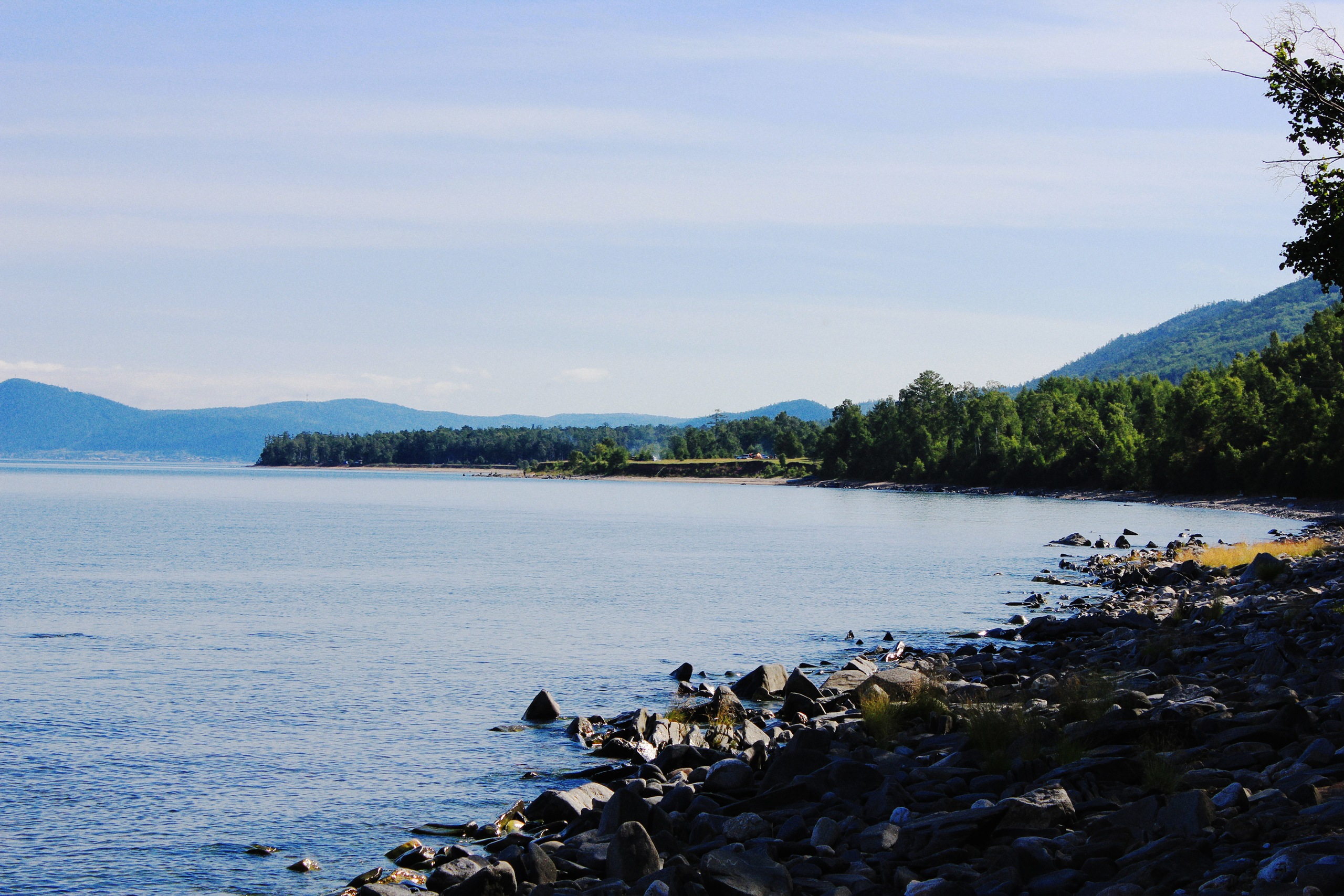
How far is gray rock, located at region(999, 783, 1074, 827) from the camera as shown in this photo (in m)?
12.6

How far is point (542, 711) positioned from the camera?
26.2 metres

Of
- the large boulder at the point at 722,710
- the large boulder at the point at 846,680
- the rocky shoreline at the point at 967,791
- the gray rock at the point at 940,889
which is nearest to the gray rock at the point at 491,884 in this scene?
the rocky shoreline at the point at 967,791

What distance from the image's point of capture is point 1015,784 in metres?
14.8

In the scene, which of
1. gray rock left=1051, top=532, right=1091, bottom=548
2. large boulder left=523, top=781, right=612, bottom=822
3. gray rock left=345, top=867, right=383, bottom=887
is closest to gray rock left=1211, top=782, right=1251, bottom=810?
large boulder left=523, top=781, right=612, bottom=822

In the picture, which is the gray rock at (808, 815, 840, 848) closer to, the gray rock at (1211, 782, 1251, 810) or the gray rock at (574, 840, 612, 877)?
the gray rock at (574, 840, 612, 877)

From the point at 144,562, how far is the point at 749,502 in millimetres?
112855

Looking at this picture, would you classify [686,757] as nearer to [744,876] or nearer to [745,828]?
[745,828]

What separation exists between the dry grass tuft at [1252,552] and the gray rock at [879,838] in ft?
118

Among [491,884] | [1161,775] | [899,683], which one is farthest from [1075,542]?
[491,884]

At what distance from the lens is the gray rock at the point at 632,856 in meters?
13.5

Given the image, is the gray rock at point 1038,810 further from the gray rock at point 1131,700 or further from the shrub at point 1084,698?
the gray rock at point 1131,700

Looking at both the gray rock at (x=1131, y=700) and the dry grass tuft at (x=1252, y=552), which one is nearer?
the gray rock at (x=1131, y=700)

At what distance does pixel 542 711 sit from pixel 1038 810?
15.5 meters

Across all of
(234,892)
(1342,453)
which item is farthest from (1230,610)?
(1342,453)
